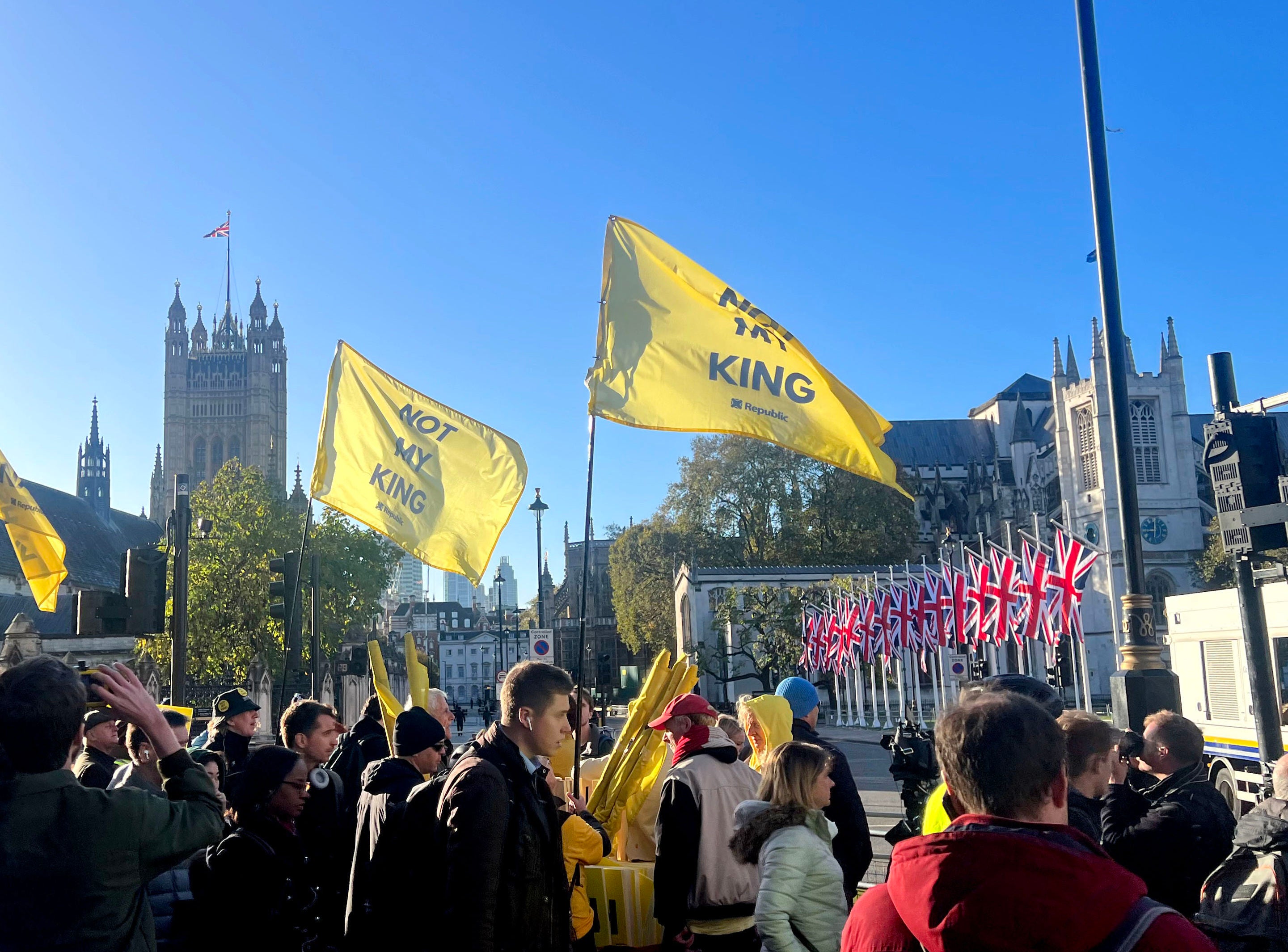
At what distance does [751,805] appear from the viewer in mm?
4234

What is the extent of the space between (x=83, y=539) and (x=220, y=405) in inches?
1736

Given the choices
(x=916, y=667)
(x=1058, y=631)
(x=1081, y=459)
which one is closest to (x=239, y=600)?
(x=916, y=667)

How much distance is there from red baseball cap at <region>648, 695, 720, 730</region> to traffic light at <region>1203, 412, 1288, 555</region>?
3892mm

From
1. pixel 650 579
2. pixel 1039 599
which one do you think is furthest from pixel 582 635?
pixel 650 579

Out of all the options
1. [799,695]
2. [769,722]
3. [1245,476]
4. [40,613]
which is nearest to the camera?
[769,722]

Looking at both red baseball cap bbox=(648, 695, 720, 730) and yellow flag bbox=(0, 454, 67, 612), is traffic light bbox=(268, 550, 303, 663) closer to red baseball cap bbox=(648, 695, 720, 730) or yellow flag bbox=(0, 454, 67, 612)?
yellow flag bbox=(0, 454, 67, 612)

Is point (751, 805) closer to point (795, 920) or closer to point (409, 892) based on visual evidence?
point (795, 920)

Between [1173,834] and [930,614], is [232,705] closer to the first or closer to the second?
[1173,834]

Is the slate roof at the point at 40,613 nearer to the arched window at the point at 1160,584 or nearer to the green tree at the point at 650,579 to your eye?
the green tree at the point at 650,579

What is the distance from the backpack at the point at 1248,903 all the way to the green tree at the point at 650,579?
2502 inches

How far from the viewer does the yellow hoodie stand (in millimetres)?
5852

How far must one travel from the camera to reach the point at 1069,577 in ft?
73.9

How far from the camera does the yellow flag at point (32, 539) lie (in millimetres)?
11078

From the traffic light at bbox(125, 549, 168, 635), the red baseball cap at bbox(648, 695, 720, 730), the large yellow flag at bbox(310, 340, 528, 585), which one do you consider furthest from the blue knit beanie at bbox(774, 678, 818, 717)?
the traffic light at bbox(125, 549, 168, 635)
